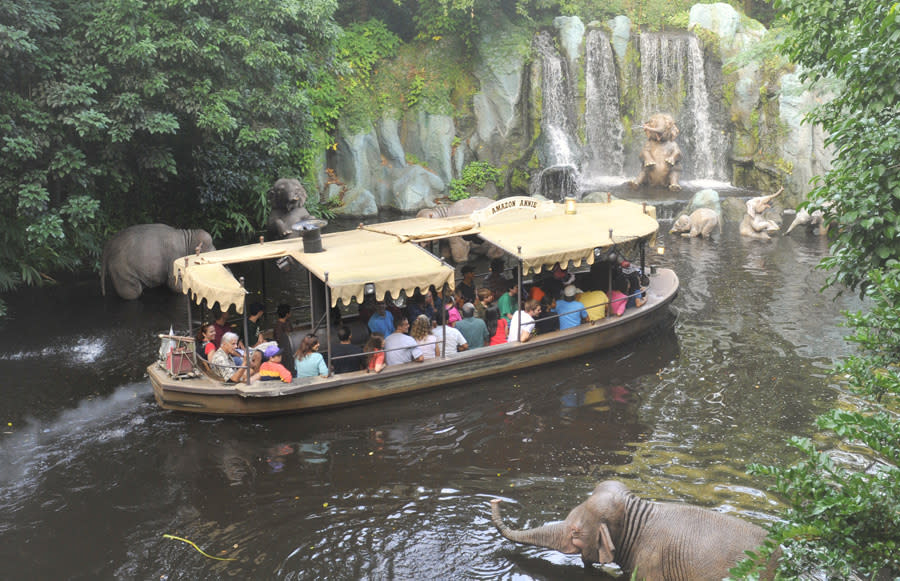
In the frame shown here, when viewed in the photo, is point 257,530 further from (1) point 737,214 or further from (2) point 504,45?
(2) point 504,45

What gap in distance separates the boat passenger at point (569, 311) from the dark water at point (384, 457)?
0.78 metres

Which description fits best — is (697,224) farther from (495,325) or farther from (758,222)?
(495,325)

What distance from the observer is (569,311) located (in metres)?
14.1

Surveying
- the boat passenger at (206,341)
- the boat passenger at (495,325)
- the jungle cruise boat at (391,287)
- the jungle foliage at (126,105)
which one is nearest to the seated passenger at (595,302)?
the jungle cruise boat at (391,287)

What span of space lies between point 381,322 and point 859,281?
7.44m

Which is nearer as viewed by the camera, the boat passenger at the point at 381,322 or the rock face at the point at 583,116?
the boat passenger at the point at 381,322

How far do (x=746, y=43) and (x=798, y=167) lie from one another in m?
5.65

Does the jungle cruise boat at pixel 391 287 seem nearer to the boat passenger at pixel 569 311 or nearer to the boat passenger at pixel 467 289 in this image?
the boat passenger at pixel 569 311

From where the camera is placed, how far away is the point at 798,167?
89.4ft

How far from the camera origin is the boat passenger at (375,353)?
40.2 ft

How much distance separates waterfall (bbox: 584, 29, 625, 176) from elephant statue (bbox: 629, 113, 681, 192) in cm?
222

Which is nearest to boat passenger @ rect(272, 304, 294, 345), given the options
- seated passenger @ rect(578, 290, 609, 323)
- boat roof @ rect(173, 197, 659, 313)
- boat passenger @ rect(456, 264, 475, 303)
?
boat roof @ rect(173, 197, 659, 313)

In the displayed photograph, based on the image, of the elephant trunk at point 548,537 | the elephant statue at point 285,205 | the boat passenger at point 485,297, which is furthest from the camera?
the elephant statue at point 285,205

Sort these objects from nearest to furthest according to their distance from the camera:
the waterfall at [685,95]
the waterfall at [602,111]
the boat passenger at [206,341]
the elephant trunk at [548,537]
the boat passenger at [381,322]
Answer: the elephant trunk at [548,537], the boat passenger at [206,341], the boat passenger at [381,322], the waterfall at [685,95], the waterfall at [602,111]
